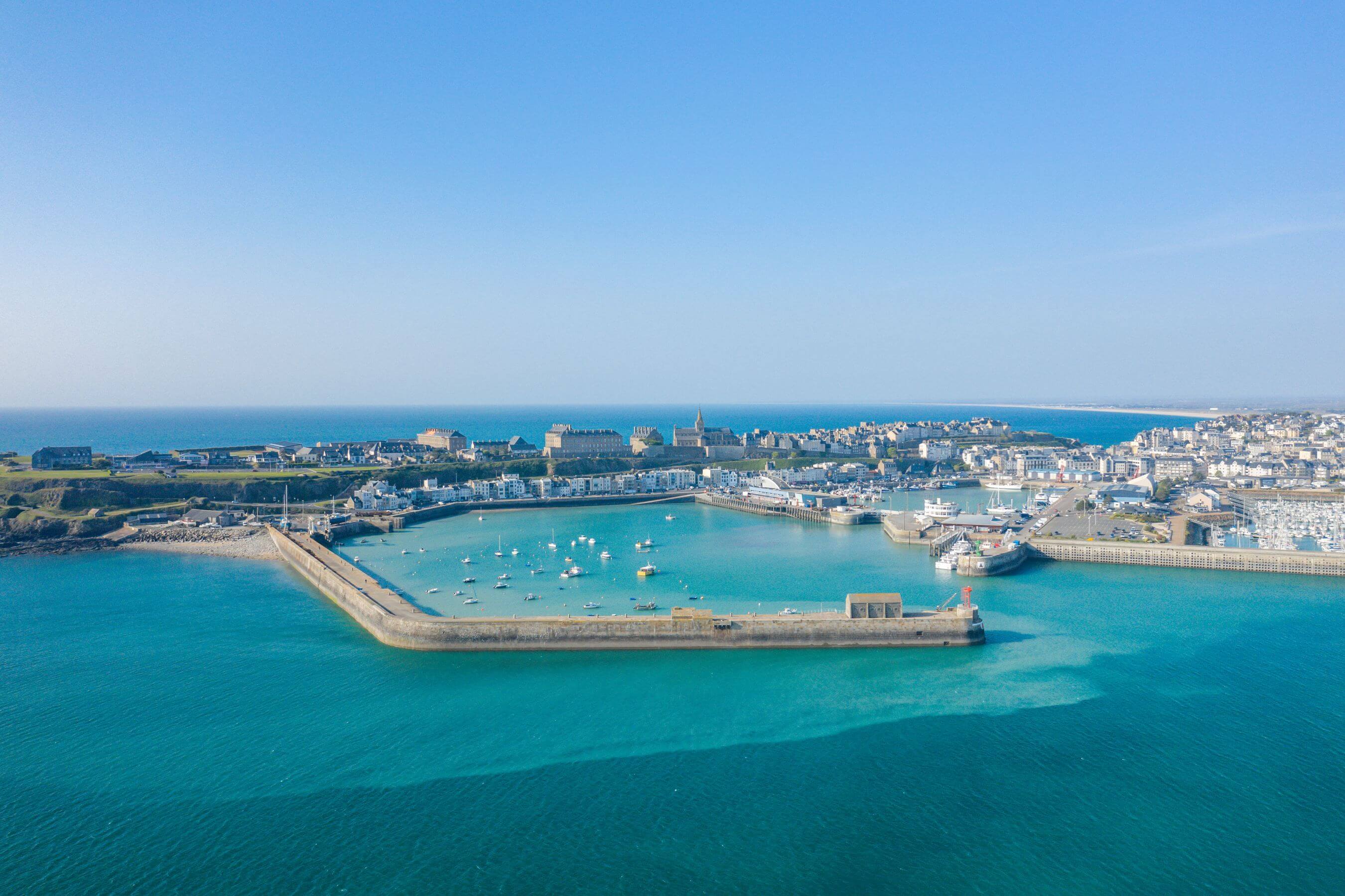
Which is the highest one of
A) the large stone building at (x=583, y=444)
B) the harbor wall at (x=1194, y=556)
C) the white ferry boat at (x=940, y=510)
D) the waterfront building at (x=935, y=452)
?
the large stone building at (x=583, y=444)

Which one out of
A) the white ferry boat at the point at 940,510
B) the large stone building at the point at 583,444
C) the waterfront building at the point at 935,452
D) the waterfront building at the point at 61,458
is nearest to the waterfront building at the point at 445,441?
the large stone building at the point at 583,444

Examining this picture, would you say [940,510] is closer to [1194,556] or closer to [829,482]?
[1194,556]

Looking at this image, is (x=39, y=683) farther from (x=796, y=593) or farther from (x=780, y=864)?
(x=796, y=593)

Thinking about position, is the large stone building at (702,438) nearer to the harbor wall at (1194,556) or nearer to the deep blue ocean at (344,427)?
the deep blue ocean at (344,427)

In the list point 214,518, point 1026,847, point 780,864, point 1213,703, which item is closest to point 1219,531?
point 1213,703

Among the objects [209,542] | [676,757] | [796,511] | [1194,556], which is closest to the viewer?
[676,757]

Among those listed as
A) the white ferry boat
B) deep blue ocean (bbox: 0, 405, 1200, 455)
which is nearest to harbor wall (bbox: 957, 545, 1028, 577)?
the white ferry boat

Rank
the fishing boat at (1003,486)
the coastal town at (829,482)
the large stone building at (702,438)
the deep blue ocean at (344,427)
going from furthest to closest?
the deep blue ocean at (344,427) < the large stone building at (702,438) < the fishing boat at (1003,486) < the coastal town at (829,482)

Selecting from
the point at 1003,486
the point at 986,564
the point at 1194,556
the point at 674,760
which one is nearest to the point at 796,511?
the point at 986,564
